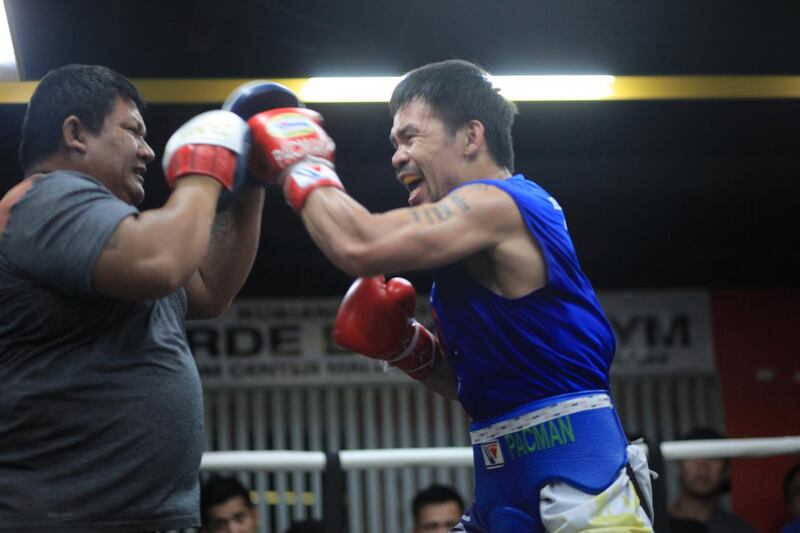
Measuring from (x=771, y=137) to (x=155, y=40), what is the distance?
10.2 feet

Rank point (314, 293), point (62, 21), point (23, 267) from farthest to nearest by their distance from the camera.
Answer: point (314, 293) < point (62, 21) < point (23, 267)

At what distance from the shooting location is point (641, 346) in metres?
6.37

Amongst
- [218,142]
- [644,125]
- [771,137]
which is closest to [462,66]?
[218,142]

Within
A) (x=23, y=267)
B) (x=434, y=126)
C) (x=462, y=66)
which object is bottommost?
(x=23, y=267)

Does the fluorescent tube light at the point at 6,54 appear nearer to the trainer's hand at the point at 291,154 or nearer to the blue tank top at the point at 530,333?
the trainer's hand at the point at 291,154

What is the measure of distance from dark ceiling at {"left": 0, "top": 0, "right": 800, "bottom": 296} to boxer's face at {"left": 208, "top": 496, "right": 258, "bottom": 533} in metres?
1.82

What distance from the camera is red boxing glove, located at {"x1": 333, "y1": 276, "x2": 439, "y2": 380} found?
95.2 inches

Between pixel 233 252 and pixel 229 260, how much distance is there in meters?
0.02

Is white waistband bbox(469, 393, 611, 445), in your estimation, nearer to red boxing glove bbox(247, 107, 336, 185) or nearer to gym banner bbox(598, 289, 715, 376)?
red boxing glove bbox(247, 107, 336, 185)

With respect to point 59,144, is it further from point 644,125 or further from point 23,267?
point 644,125

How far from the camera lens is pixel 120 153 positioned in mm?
2082

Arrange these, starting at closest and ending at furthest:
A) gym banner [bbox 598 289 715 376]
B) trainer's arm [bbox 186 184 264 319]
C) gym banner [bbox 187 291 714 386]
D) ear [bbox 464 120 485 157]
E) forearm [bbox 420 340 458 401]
→ trainer's arm [bbox 186 184 264 319]
ear [bbox 464 120 485 157]
forearm [bbox 420 340 458 401]
gym banner [bbox 187 291 714 386]
gym banner [bbox 598 289 715 376]

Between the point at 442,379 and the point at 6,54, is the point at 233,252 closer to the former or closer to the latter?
the point at 442,379

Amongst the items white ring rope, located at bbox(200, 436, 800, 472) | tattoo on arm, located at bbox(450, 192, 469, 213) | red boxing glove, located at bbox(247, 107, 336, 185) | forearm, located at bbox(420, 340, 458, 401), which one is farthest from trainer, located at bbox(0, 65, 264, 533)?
white ring rope, located at bbox(200, 436, 800, 472)
